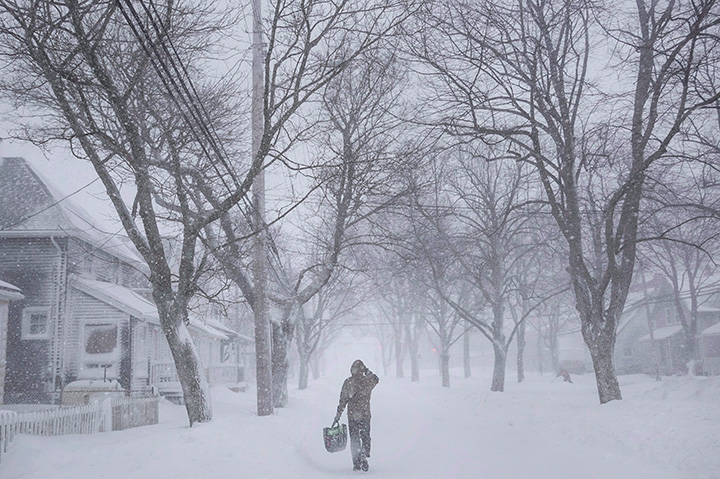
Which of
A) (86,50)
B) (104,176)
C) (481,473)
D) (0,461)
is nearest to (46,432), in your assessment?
(0,461)

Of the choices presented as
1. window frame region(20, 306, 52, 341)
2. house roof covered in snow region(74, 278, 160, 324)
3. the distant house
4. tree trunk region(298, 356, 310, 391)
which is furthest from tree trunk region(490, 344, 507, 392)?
window frame region(20, 306, 52, 341)

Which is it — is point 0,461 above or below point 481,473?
above

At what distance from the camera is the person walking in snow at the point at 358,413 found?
9.41m

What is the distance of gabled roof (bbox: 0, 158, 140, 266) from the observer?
2078 cm

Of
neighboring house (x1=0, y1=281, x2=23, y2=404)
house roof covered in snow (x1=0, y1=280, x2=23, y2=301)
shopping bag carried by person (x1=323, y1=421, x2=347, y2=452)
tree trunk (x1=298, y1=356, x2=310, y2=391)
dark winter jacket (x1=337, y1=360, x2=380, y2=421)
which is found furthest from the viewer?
tree trunk (x1=298, y1=356, x2=310, y2=391)

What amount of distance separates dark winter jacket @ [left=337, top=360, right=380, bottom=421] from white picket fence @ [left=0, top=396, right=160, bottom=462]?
205 inches

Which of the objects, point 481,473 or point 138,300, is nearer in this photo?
point 481,473

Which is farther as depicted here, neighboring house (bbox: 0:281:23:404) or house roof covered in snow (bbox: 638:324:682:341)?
house roof covered in snow (bbox: 638:324:682:341)

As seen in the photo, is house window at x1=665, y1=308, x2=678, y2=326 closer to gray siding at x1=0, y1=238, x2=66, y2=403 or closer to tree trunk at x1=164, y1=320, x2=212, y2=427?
gray siding at x1=0, y1=238, x2=66, y2=403

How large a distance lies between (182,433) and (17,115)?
6.89m

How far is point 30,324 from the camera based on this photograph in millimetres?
21484

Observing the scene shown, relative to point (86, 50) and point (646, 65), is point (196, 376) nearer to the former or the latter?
point (86, 50)

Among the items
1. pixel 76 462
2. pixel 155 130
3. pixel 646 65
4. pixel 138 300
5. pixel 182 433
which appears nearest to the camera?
pixel 76 462

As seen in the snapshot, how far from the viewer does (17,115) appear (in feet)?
36.8
